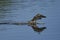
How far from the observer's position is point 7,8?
3.09 m

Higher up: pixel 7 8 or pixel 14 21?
pixel 7 8

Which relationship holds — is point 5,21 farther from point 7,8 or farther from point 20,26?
point 7,8

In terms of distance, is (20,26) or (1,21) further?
(1,21)

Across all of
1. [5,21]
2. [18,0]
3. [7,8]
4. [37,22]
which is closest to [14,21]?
[5,21]

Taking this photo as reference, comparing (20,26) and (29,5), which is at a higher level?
(29,5)

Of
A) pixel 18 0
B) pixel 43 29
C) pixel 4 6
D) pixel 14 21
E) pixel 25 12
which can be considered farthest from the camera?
pixel 18 0

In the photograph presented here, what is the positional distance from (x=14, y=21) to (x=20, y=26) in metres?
0.15

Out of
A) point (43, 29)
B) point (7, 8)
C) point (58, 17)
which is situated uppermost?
point (7, 8)

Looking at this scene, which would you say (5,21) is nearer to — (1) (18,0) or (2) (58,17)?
(2) (58,17)

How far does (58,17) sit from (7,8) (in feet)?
1.96

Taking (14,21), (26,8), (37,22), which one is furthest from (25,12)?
(37,22)

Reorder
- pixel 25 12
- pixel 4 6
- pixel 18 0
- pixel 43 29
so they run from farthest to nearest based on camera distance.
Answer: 1. pixel 18 0
2. pixel 4 6
3. pixel 25 12
4. pixel 43 29

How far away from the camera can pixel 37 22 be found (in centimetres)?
247

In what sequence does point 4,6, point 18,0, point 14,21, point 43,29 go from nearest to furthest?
point 43,29 → point 14,21 → point 4,6 → point 18,0
